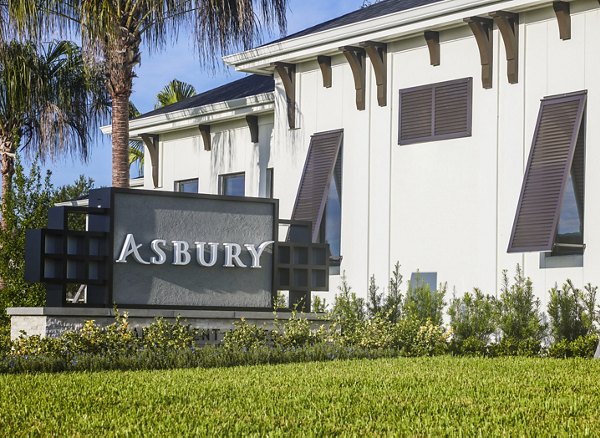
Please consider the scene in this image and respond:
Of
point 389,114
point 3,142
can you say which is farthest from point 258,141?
point 3,142

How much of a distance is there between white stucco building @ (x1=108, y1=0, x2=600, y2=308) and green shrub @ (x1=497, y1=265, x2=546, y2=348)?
0.28 metres

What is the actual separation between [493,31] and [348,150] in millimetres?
4488

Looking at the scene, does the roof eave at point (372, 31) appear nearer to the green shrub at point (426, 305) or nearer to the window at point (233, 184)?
the window at point (233, 184)

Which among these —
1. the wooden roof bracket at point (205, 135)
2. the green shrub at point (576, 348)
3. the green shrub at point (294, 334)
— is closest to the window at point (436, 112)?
the green shrub at point (576, 348)

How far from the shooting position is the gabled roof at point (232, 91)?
2968cm

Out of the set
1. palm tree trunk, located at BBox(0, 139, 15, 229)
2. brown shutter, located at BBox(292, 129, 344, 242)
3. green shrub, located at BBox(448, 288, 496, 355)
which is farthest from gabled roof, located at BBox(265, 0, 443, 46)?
palm tree trunk, located at BBox(0, 139, 15, 229)

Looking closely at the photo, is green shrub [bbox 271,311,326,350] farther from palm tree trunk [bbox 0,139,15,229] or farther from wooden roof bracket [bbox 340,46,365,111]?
palm tree trunk [bbox 0,139,15,229]

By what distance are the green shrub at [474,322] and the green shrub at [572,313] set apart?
1.25 metres

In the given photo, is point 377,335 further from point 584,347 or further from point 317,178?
point 317,178

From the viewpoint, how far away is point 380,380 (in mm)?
14219

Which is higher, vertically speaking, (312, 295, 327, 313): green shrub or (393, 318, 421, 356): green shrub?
(312, 295, 327, 313): green shrub

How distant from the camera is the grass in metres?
10.2

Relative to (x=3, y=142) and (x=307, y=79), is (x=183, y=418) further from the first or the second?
(x=3, y=142)

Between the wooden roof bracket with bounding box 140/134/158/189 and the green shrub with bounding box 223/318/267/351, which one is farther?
the wooden roof bracket with bounding box 140/134/158/189
